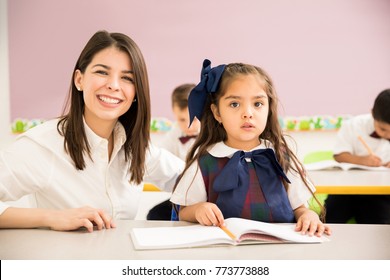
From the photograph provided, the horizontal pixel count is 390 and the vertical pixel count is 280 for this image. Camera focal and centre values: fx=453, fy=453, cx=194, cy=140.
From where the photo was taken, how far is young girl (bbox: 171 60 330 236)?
3.26ft

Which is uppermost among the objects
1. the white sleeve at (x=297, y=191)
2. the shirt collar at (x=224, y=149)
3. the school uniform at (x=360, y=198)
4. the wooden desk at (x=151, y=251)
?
the shirt collar at (x=224, y=149)

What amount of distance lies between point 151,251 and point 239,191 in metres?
0.32

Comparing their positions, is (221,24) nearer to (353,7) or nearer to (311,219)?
(353,7)

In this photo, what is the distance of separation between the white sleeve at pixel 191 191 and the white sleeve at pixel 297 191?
194 millimetres

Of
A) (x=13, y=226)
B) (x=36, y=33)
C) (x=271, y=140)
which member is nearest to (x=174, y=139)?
(x=36, y=33)

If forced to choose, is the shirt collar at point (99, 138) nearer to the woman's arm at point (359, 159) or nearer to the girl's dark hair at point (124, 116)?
the girl's dark hair at point (124, 116)

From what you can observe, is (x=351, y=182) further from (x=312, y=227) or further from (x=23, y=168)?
(x=23, y=168)

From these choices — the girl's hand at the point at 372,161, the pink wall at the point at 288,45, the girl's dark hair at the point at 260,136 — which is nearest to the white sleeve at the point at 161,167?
the girl's dark hair at the point at 260,136

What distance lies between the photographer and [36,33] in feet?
5.49

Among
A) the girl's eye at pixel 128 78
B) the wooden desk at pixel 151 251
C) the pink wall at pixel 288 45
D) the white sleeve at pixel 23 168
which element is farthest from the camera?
the pink wall at pixel 288 45

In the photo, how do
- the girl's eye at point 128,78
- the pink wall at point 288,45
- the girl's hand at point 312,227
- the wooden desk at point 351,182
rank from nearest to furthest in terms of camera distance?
the girl's hand at point 312,227
the girl's eye at point 128,78
the wooden desk at point 351,182
the pink wall at point 288,45

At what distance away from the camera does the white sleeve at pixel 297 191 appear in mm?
1013

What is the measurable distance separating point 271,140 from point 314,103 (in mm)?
2054

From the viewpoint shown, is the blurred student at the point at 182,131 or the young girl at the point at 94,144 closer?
the young girl at the point at 94,144
